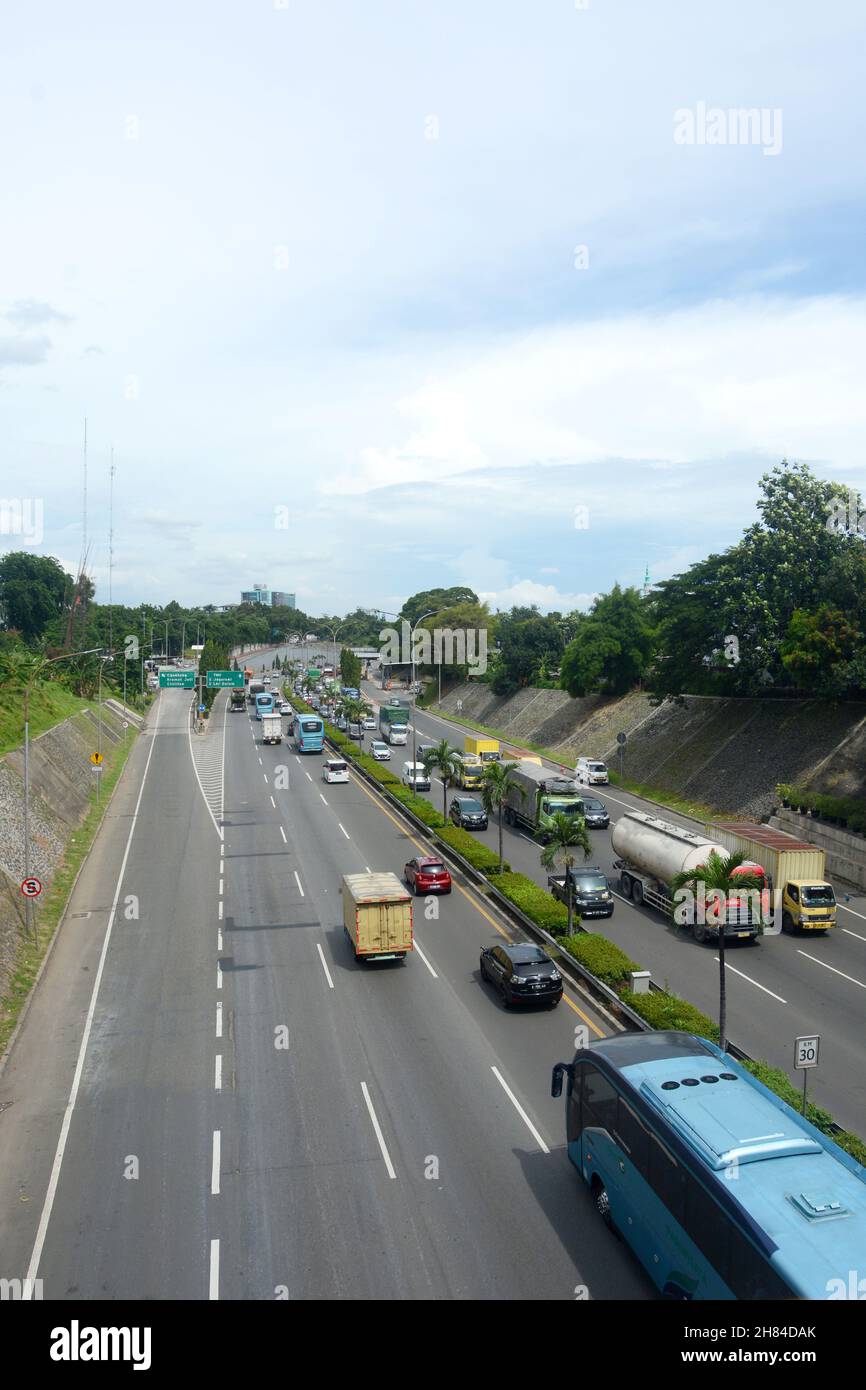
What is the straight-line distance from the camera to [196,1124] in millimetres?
18234

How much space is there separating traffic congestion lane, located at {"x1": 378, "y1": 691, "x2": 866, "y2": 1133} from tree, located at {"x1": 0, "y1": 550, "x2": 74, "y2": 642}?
117 m

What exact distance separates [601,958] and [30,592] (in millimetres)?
124172

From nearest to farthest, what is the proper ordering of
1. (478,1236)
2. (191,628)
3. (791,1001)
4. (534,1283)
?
(534,1283) → (478,1236) → (791,1001) → (191,628)

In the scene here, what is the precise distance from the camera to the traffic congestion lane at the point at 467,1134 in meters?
13.7

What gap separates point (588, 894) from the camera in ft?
107

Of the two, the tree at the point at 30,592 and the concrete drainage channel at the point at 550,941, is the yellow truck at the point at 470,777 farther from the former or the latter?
the tree at the point at 30,592

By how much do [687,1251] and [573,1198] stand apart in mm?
4082

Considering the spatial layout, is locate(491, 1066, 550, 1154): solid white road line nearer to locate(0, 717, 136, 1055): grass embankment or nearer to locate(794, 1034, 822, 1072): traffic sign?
locate(794, 1034, 822, 1072): traffic sign

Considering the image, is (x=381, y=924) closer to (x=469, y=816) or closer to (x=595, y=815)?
(x=469, y=816)

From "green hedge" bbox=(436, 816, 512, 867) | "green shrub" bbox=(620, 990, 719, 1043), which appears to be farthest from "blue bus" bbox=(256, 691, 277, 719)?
"green shrub" bbox=(620, 990, 719, 1043)

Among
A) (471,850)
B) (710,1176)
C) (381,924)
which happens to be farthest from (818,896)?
(710,1176)

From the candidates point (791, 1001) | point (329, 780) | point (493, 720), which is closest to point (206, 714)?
point (493, 720)
